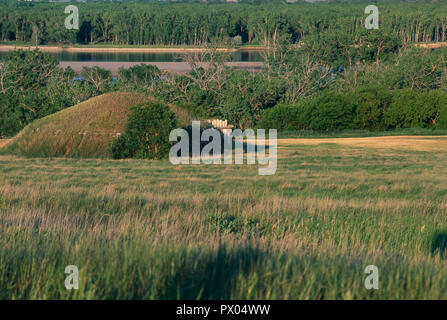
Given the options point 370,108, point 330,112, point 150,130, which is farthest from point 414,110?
point 150,130

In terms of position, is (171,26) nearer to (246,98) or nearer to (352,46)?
(352,46)

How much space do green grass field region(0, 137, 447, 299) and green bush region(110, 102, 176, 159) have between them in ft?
17.9

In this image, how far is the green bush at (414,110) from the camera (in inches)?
1635

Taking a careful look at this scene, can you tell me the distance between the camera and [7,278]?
459 cm

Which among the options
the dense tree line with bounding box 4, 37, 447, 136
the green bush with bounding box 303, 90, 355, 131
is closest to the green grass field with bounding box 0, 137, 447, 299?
the dense tree line with bounding box 4, 37, 447, 136

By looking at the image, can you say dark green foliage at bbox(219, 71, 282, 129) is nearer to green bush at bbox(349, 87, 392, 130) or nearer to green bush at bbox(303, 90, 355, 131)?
green bush at bbox(303, 90, 355, 131)

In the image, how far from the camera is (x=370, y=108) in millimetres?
42250

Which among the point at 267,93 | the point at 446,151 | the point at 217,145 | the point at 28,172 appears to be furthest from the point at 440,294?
the point at 267,93

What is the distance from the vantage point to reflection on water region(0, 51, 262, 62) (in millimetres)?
119312

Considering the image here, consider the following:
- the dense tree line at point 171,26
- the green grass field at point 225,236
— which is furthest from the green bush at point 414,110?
the dense tree line at point 171,26

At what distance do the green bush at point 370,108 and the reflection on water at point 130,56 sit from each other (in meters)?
75.7

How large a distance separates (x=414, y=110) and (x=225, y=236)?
3757 centimetres
